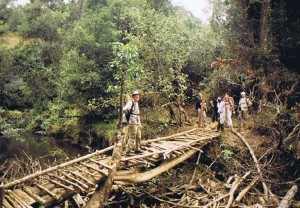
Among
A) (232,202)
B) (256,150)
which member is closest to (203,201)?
(232,202)

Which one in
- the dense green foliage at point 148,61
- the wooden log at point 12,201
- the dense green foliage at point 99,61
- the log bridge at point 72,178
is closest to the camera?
the wooden log at point 12,201

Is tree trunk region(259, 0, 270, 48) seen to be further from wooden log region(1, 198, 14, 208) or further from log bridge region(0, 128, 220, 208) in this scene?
wooden log region(1, 198, 14, 208)

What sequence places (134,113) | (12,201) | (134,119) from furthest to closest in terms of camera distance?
(134,119), (134,113), (12,201)

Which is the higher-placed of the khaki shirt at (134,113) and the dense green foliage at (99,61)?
the dense green foliage at (99,61)

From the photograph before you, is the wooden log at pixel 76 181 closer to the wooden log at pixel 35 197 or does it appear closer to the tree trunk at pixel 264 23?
the wooden log at pixel 35 197

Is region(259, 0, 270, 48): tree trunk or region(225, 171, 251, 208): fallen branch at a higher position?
region(259, 0, 270, 48): tree trunk

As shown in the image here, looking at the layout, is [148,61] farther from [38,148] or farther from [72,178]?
[72,178]

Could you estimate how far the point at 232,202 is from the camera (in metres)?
9.59

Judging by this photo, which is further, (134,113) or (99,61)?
(99,61)

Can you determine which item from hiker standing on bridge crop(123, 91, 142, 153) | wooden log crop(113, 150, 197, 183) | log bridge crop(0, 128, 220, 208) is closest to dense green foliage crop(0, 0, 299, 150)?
hiker standing on bridge crop(123, 91, 142, 153)

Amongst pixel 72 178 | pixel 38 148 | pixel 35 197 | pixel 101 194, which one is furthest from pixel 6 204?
pixel 38 148

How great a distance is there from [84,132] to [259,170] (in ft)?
45.2

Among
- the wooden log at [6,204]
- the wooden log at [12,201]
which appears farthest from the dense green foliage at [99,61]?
the wooden log at [6,204]

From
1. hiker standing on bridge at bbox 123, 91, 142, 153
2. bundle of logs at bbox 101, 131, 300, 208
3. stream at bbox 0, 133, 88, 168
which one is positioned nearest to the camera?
hiker standing on bridge at bbox 123, 91, 142, 153
